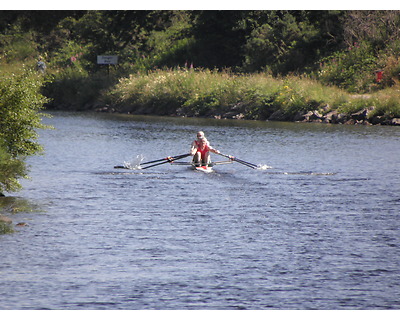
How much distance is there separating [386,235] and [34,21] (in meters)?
61.1

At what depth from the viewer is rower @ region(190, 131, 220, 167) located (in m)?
28.7

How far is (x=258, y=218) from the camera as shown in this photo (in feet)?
67.2

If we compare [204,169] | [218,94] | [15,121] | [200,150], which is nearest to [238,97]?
[218,94]

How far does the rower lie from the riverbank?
19539 millimetres

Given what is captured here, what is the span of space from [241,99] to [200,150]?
26.4 m

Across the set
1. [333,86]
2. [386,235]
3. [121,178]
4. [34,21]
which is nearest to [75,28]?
[34,21]

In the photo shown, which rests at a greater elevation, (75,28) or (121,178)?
(75,28)

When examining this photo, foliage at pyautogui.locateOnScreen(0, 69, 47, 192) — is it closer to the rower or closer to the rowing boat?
the rower

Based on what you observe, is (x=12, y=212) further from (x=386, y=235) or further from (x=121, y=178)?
(x=386, y=235)

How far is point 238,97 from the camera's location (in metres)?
55.2

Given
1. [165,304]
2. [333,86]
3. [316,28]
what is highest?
[316,28]

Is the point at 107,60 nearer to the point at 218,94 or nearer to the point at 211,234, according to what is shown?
the point at 218,94

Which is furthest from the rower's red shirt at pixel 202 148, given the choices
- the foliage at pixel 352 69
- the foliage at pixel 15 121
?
the foliage at pixel 352 69

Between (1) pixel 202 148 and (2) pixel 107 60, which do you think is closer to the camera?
(1) pixel 202 148
